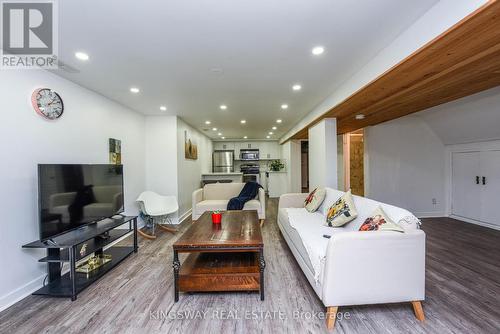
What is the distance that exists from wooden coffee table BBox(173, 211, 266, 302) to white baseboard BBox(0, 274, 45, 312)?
1.51 m

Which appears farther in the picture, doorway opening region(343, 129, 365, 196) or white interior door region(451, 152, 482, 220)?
doorway opening region(343, 129, 365, 196)

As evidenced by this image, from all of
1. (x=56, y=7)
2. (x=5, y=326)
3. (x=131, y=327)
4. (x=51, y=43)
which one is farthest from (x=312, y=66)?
→ (x=5, y=326)

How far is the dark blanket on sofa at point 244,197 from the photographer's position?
174 inches

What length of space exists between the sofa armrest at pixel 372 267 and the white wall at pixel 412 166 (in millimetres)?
3767

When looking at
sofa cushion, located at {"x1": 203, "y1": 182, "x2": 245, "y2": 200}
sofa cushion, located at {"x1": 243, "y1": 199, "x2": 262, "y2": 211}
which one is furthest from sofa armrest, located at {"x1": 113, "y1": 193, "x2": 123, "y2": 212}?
sofa cushion, located at {"x1": 243, "y1": 199, "x2": 262, "y2": 211}

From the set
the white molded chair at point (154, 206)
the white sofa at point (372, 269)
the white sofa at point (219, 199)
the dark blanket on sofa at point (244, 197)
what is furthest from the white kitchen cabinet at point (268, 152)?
the white sofa at point (372, 269)

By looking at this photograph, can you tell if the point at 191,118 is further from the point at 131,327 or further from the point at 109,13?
the point at 131,327

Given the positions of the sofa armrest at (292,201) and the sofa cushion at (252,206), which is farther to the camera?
the sofa cushion at (252,206)

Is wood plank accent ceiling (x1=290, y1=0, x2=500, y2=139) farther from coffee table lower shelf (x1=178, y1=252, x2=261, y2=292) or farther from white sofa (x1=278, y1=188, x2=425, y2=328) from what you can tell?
coffee table lower shelf (x1=178, y1=252, x2=261, y2=292)

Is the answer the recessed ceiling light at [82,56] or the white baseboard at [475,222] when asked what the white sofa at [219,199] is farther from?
the white baseboard at [475,222]

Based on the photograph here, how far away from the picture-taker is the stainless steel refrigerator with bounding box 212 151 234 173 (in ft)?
29.6

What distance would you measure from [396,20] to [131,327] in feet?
10.5

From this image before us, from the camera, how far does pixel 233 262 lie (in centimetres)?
230

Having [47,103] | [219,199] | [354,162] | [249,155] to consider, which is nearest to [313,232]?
[219,199]
